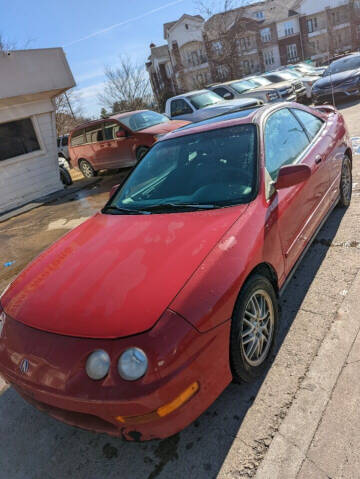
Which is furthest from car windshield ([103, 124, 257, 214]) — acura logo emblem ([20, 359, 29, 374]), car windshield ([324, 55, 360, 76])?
car windshield ([324, 55, 360, 76])

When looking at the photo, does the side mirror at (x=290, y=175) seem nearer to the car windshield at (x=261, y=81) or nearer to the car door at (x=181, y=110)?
the car door at (x=181, y=110)

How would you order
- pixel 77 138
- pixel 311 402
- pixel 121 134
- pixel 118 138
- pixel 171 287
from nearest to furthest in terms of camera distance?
pixel 171 287, pixel 311 402, pixel 121 134, pixel 118 138, pixel 77 138

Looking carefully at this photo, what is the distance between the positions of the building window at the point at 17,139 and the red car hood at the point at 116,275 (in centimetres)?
790

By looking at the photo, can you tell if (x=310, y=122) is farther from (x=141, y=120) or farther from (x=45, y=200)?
(x=45, y=200)

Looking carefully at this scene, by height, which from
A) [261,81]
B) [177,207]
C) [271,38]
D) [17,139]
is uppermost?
[271,38]

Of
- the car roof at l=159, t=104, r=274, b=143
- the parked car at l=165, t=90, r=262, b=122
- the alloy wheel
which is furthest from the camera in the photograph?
the parked car at l=165, t=90, r=262, b=122

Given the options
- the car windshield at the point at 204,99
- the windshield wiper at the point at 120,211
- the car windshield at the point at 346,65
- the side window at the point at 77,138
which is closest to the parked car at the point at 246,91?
the car windshield at the point at 204,99

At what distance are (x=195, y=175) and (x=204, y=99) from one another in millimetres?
10024

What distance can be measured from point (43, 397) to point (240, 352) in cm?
108

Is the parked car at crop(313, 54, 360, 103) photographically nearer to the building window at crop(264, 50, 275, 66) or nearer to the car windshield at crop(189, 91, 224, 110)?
the car windshield at crop(189, 91, 224, 110)

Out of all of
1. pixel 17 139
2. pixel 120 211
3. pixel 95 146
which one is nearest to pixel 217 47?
pixel 95 146

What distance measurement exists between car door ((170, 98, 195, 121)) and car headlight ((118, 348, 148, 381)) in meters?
10.7

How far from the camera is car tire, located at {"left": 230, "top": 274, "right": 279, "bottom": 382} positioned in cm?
198

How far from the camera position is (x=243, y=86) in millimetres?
13930
